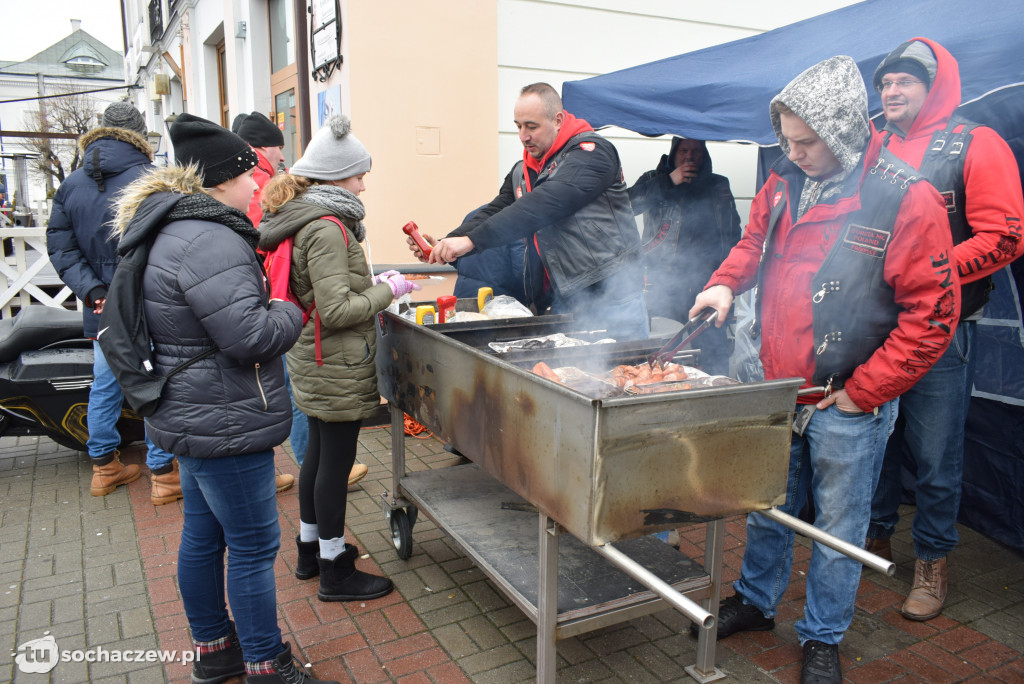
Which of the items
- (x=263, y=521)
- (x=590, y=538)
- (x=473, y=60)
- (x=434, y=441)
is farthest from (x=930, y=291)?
(x=473, y=60)

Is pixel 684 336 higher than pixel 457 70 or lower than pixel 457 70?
lower

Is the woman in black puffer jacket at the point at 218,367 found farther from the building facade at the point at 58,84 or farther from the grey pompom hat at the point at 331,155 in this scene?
the building facade at the point at 58,84

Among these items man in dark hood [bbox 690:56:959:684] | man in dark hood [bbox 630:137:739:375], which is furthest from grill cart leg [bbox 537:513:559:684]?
man in dark hood [bbox 630:137:739:375]

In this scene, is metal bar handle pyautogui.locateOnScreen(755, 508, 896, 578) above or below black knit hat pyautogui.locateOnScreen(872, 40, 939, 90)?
below

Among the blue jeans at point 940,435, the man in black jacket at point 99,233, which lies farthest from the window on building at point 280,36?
the blue jeans at point 940,435

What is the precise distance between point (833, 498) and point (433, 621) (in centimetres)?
167

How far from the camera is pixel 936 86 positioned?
9.30ft

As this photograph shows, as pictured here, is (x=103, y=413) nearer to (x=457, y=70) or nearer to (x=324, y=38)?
(x=324, y=38)

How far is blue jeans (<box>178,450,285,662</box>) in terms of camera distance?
7.42ft

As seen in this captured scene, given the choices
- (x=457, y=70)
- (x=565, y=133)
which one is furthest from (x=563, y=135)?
(x=457, y=70)

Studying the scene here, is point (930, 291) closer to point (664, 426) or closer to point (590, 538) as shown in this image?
point (664, 426)

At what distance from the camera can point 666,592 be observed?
5.55ft

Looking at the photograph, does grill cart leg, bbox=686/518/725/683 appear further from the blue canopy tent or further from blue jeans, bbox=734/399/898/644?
the blue canopy tent

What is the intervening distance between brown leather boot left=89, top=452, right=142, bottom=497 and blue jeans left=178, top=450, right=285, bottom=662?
2237mm
